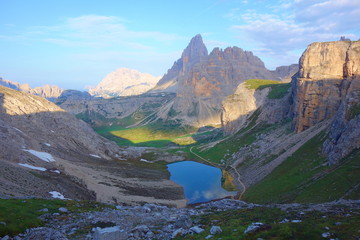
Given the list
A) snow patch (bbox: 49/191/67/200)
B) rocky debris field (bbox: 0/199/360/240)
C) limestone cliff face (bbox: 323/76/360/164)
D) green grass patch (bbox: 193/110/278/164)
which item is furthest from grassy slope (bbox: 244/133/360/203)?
snow patch (bbox: 49/191/67/200)

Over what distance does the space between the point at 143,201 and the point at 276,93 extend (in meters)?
93.3

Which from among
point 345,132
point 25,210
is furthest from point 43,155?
point 345,132

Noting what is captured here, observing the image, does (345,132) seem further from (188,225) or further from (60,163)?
(60,163)

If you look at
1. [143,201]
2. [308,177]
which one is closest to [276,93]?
[308,177]

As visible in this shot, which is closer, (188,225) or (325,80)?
(188,225)

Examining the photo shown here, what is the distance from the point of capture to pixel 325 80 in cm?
8881

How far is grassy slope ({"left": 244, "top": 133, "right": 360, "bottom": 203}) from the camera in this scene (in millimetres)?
50156

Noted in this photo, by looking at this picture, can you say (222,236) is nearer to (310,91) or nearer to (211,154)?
(310,91)

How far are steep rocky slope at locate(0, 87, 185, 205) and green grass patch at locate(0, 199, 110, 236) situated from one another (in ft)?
26.0

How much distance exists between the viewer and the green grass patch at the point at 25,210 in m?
29.4

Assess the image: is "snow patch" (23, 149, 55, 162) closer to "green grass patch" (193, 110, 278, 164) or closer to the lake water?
the lake water

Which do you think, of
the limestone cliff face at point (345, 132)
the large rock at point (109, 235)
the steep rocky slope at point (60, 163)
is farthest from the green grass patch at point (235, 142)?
the large rock at point (109, 235)

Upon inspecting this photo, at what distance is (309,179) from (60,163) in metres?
59.0

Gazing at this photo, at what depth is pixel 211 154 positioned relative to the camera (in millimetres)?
125375
